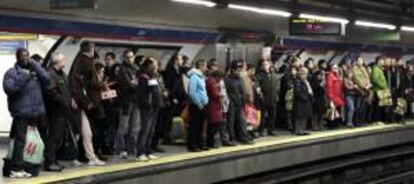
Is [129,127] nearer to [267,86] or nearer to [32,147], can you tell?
[32,147]

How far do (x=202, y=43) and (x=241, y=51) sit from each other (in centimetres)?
125

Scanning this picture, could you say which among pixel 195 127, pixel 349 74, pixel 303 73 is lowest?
pixel 195 127

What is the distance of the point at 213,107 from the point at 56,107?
358cm

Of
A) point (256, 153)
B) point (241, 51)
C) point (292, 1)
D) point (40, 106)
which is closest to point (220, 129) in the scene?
point (256, 153)

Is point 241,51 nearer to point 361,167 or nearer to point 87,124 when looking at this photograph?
point 361,167

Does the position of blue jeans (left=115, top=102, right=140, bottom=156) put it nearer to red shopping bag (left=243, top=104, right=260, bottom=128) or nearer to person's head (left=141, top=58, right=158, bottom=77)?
person's head (left=141, top=58, right=158, bottom=77)

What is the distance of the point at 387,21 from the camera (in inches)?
719

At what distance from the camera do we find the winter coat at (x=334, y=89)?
53.5 ft

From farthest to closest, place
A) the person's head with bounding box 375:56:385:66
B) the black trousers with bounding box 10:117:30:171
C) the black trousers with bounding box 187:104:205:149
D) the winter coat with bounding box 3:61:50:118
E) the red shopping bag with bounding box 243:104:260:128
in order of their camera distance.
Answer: the person's head with bounding box 375:56:385:66 < the red shopping bag with bounding box 243:104:260:128 < the black trousers with bounding box 187:104:205:149 < the black trousers with bounding box 10:117:30:171 < the winter coat with bounding box 3:61:50:118

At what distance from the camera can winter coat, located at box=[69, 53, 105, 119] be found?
32.5ft

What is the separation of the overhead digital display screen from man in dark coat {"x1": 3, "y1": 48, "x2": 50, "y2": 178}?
9027mm

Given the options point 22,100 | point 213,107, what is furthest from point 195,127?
point 22,100

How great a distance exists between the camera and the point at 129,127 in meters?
10.8

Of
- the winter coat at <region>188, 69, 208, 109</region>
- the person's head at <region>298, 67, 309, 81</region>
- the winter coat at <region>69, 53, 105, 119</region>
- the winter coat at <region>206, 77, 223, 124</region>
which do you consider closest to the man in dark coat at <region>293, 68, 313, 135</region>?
the person's head at <region>298, 67, 309, 81</region>
